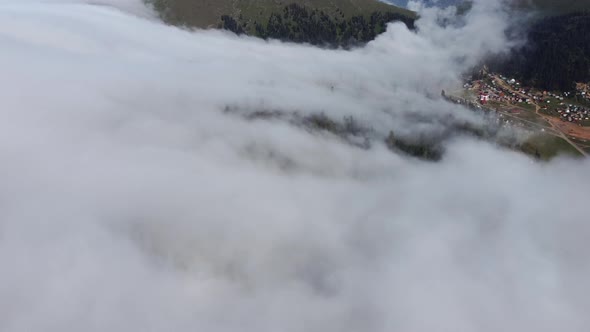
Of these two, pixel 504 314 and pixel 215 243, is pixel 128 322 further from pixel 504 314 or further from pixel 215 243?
pixel 504 314

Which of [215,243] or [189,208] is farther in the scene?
[189,208]

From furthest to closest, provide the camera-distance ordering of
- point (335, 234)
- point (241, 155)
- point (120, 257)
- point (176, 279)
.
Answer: point (241, 155), point (335, 234), point (176, 279), point (120, 257)

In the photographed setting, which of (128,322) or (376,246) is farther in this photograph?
(376,246)

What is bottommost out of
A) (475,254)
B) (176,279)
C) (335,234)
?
(176,279)

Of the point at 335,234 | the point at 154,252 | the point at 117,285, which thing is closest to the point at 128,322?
the point at 117,285

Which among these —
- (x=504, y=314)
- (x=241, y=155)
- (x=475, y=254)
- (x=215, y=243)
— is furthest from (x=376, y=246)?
(x=241, y=155)

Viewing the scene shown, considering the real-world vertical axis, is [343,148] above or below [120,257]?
above

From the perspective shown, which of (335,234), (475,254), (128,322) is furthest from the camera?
(335,234)

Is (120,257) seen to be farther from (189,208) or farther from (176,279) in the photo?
(189,208)

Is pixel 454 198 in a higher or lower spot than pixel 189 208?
higher
